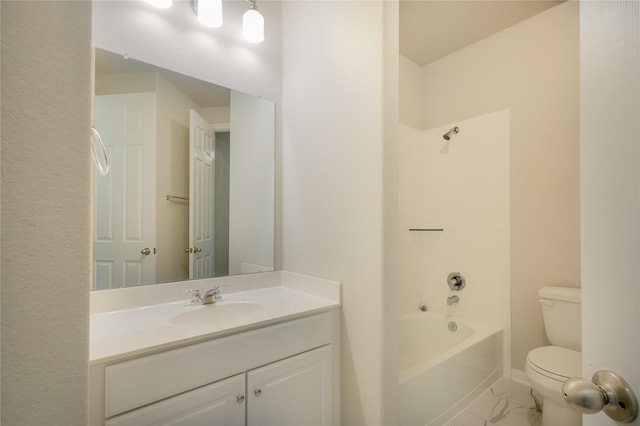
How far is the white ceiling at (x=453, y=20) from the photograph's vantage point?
6.31 feet

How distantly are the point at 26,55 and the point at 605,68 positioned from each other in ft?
2.69

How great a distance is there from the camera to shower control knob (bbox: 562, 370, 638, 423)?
1.35ft

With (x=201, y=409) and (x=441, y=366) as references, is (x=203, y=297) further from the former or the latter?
(x=441, y=366)

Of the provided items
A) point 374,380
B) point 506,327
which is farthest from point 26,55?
point 506,327

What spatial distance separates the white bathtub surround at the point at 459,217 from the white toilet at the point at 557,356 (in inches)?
13.1

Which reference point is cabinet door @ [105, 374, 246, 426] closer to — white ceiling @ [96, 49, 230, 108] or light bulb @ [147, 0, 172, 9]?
white ceiling @ [96, 49, 230, 108]

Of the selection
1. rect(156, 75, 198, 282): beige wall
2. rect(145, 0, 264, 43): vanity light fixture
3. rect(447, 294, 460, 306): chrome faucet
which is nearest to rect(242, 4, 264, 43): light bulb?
rect(145, 0, 264, 43): vanity light fixture

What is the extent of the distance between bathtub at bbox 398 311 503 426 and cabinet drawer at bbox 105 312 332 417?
62cm

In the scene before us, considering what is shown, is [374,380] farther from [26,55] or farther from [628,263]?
[26,55]

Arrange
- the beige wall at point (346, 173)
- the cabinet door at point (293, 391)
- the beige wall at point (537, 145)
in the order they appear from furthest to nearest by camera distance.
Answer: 1. the beige wall at point (537, 145)
2. the beige wall at point (346, 173)
3. the cabinet door at point (293, 391)

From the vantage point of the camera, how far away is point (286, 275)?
1.82 meters

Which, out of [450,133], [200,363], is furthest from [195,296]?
[450,133]

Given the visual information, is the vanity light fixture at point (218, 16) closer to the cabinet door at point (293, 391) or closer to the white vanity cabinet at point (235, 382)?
the white vanity cabinet at point (235, 382)

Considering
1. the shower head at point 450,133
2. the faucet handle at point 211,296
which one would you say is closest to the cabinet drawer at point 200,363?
the faucet handle at point 211,296
